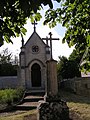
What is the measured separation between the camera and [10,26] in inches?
171

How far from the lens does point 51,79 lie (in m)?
14.4

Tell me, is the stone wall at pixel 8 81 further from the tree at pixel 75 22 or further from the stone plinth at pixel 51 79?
the tree at pixel 75 22

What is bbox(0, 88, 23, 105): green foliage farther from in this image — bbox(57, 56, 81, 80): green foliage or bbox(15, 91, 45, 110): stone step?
bbox(57, 56, 81, 80): green foliage

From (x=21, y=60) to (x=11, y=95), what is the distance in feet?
35.6

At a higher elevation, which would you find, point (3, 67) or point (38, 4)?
point (3, 67)

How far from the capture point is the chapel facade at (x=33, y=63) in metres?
33.9

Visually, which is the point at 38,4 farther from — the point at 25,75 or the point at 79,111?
the point at 25,75

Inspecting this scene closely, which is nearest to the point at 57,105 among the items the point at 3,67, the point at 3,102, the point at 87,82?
the point at 3,102

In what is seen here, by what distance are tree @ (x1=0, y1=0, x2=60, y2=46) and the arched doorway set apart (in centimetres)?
2965

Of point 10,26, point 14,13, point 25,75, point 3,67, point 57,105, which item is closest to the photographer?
point 14,13

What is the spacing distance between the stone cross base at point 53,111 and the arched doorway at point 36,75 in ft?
67.9

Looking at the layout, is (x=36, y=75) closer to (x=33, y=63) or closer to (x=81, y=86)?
(x=33, y=63)

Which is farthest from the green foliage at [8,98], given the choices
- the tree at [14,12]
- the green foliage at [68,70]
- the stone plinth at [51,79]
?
the green foliage at [68,70]

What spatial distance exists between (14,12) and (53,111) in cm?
979
